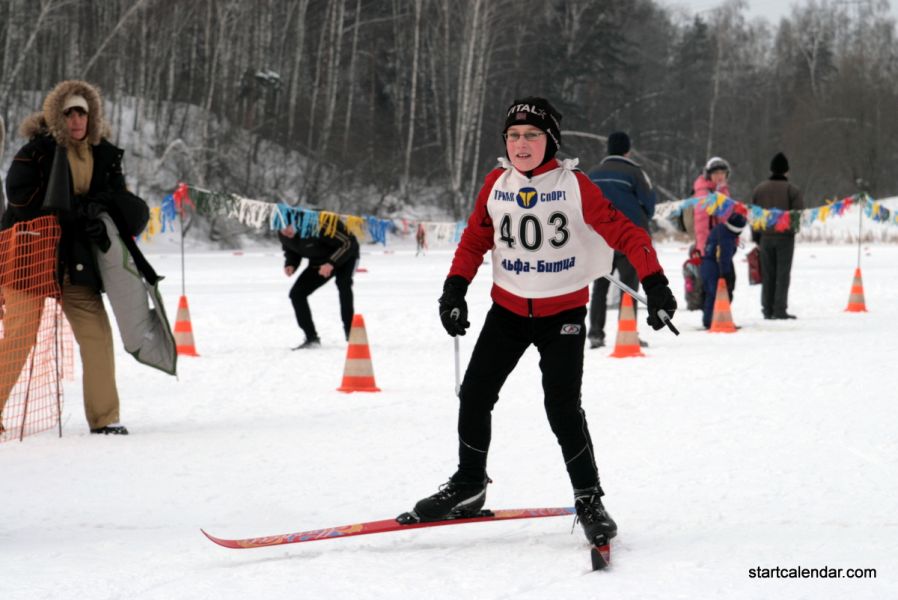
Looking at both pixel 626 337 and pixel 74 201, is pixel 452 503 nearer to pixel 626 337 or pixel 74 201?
pixel 74 201

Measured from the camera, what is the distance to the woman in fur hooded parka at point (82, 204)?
6086mm

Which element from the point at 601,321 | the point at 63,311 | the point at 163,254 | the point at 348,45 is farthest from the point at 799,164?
the point at 63,311

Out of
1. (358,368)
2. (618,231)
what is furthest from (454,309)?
(358,368)

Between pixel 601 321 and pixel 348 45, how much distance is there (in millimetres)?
36008

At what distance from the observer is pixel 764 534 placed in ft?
13.5

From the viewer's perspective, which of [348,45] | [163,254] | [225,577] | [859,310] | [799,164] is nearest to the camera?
[225,577]

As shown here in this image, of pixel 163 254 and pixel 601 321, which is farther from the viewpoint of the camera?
pixel 163 254

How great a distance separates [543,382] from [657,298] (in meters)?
0.57

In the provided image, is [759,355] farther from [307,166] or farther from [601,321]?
[307,166]

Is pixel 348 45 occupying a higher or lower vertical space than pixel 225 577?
higher

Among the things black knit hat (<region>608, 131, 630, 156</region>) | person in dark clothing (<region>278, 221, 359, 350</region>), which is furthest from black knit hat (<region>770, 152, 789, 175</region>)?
person in dark clothing (<region>278, 221, 359, 350</region>)

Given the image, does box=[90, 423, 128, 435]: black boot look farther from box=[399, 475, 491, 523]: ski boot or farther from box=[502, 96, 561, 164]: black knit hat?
box=[502, 96, 561, 164]: black knit hat

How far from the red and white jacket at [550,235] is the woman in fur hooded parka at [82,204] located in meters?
2.83

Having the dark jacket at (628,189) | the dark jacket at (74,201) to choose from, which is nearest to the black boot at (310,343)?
the dark jacket at (628,189)
